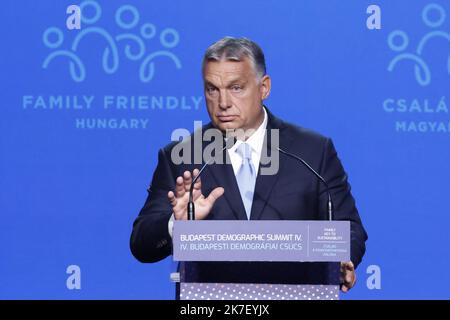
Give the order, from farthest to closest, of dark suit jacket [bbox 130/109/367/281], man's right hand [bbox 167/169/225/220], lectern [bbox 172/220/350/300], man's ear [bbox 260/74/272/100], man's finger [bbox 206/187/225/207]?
1. man's ear [bbox 260/74/272/100]
2. dark suit jacket [bbox 130/109/367/281]
3. man's finger [bbox 206/187/225/207]
4. man's right hand [bbox 167/169/225/220]
5. lectern [bbox 172/220/350/300]

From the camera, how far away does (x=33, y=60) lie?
17.6 feet

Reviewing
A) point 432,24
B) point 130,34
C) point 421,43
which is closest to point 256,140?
point 130,34

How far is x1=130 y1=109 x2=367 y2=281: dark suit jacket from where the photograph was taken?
500 centimetres

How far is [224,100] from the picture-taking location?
518 centimetres

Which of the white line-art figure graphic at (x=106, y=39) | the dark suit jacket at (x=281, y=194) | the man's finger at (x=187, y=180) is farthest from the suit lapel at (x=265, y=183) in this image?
the white line-art figure graphic at (x=106, y=39)

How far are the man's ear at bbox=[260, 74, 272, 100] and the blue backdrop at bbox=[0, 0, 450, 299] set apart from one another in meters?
0.06

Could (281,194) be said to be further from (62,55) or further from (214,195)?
(62,55)

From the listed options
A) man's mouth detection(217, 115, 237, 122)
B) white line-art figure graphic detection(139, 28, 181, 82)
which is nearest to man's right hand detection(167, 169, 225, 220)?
man's mouth detection(217, 115, 237, 122)

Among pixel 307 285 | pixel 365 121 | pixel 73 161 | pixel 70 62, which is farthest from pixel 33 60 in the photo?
pixel 307 285

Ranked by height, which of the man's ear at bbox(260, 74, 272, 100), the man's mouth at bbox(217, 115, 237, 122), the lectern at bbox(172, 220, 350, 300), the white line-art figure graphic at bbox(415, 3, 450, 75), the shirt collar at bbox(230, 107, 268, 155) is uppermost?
the white line-art figure graphic at bbox(415, 3, 450, 75)

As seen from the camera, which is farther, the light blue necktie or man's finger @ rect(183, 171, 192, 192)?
the light blue necktie

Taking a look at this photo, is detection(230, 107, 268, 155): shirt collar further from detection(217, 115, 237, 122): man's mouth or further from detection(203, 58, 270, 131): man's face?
detection(217, 115, 237, 122): man's mouth

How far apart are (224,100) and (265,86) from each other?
0.27 m
